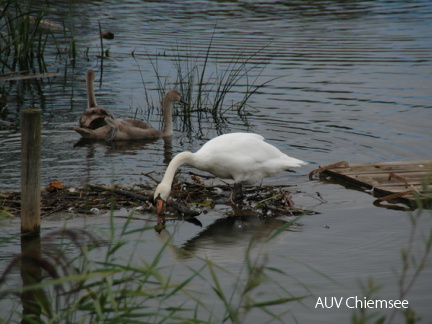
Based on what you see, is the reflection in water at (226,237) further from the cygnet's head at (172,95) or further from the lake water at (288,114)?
the cygnet's head at (172,95)

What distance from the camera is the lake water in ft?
21.4

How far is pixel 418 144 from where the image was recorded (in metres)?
11.2

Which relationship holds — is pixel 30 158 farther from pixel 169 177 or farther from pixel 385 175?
pixel 385 175

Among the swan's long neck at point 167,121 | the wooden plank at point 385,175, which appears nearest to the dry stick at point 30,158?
the wooden plank at point 385,175

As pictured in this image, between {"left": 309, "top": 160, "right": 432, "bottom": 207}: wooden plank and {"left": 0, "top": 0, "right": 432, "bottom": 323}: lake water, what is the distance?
20 centimetres

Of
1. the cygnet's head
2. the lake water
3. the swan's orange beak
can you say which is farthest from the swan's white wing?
the cygnet's head

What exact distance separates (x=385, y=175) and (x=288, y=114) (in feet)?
15.2

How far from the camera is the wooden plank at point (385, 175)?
826cm

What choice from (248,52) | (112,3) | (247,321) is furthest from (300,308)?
(112,3)

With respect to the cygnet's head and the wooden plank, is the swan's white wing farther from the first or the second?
the cygnet's head

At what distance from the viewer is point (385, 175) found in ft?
29.1

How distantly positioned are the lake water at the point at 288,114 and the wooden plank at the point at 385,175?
0.65 feet

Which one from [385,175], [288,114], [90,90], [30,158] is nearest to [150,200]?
[30,158]

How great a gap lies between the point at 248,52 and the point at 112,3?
41.3 ft
